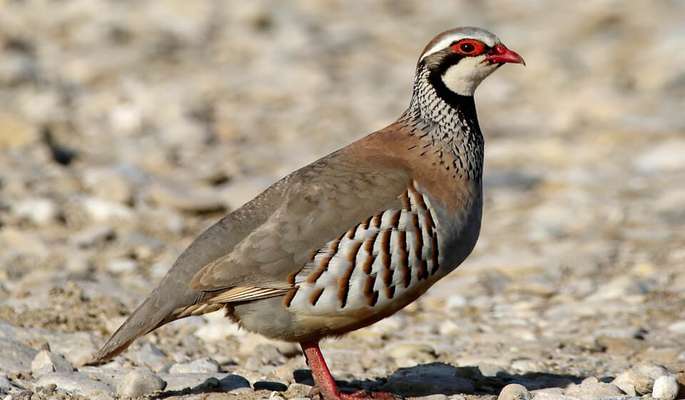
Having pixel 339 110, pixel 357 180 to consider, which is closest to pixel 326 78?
pixel 339 110

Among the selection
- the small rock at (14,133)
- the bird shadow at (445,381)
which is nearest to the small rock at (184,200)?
the small rock at (14,133)

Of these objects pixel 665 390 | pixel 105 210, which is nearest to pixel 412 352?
pixel 665 390

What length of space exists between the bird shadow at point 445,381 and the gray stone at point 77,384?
39.5 inches

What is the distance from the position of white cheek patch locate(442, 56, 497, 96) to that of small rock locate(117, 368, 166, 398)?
214cm

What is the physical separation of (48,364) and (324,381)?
1.37 meters

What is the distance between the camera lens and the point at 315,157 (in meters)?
11.8

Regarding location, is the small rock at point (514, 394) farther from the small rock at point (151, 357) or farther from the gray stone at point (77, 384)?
the small rock at point (151, 357)

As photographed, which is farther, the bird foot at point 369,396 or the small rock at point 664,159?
the small rock at point 664,159

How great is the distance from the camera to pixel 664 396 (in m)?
5.54

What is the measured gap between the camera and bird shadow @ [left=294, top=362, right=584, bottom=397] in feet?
19.4

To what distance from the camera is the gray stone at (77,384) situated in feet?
18.3

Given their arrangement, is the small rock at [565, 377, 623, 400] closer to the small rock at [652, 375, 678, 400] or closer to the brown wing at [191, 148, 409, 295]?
the small rock at [652, 375, 678, 400]

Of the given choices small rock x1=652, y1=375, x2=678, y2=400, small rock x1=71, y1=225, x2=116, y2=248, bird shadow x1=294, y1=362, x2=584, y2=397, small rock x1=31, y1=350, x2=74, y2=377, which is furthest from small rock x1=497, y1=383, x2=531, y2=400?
small rock x1=71, y1=225, x2=116, y2=248

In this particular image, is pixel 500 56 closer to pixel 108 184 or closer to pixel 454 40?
pixel 454 40
